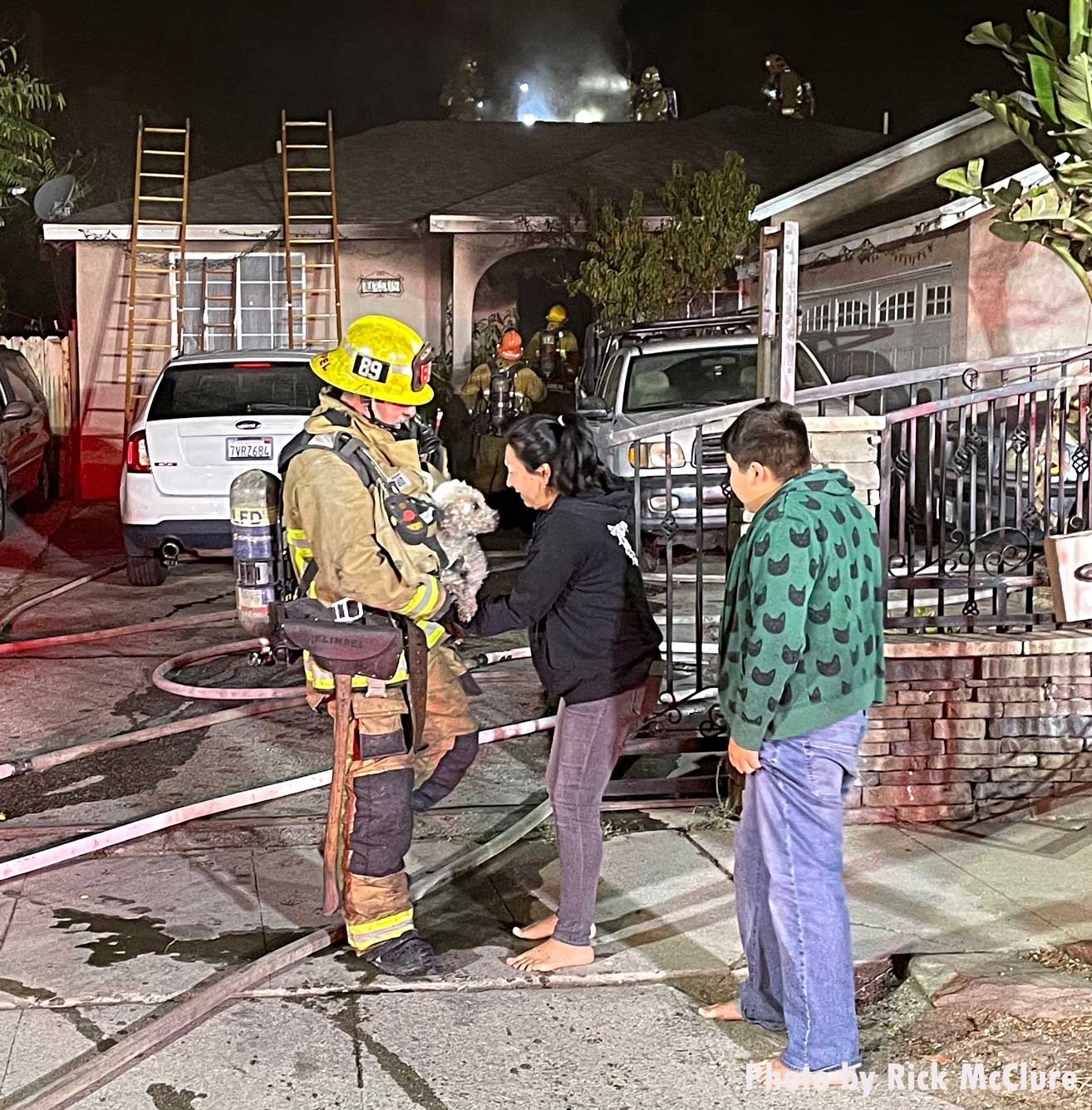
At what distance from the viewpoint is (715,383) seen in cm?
1192

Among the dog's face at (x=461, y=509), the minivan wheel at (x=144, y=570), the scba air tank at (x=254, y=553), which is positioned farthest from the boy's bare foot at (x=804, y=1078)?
the minivan wheel at (x=144, y=570)

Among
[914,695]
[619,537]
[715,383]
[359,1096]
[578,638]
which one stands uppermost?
[715,383]

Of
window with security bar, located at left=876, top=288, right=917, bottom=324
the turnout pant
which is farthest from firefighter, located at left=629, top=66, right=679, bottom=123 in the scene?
the turnout pant

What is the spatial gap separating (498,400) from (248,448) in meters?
5.38

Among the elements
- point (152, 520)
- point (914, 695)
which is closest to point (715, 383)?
point (152, 520)

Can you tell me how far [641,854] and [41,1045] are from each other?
7.48 feet

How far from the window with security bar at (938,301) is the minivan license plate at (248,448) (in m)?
6.43

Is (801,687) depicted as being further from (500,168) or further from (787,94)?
(787,94)

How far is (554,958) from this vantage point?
4.33 m

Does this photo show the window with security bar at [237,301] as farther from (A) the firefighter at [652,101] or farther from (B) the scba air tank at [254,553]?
(B) the scba air tank at [254,553]

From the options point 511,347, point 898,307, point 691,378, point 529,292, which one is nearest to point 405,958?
point 691,378

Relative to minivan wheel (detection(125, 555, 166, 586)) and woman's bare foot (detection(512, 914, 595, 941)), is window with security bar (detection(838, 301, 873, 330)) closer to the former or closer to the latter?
minivan wheel (detection(125, 555, 166, 586))

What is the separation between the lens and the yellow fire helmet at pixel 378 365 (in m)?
4.25

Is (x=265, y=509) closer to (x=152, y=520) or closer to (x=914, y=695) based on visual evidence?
(x=914, y=695)
